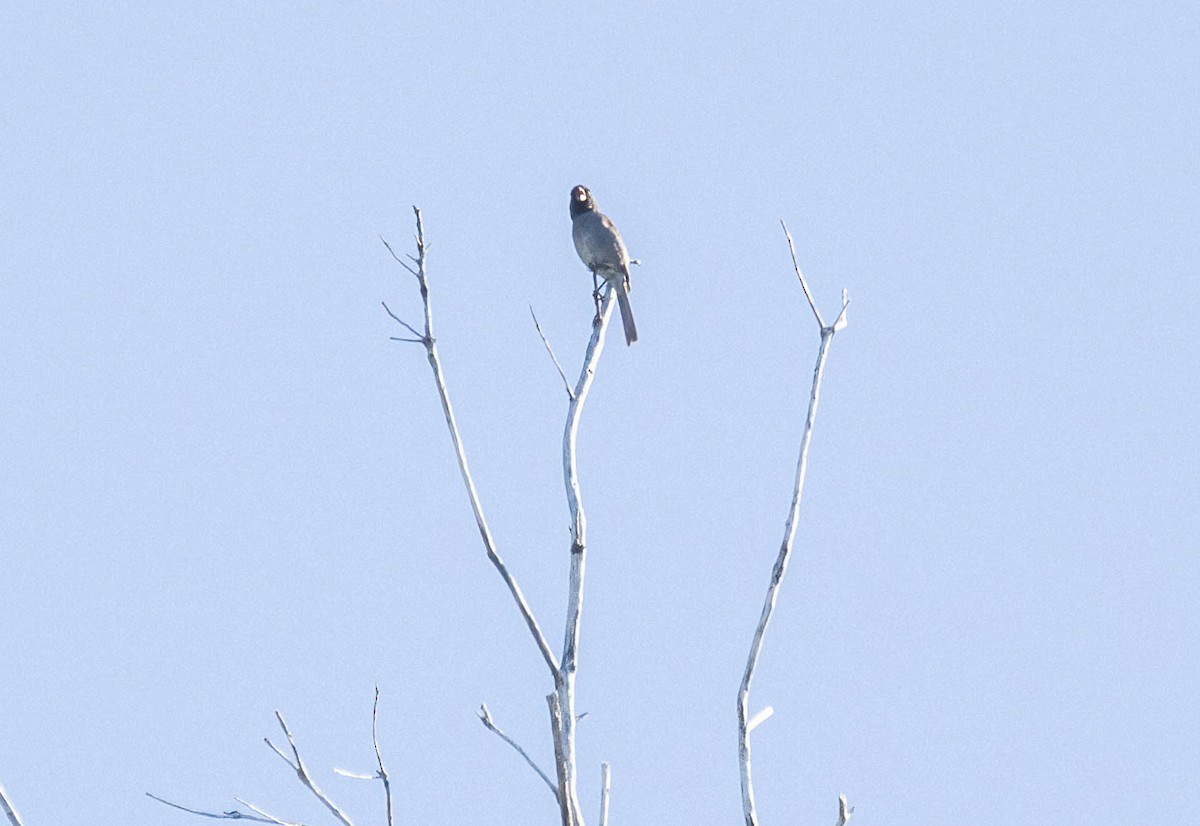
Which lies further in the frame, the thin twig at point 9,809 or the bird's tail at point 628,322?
the bird's tail at point 628,322

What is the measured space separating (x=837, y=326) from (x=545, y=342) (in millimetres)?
845

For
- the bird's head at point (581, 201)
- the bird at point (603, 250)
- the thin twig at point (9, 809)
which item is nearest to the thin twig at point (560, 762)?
the thin twig at point (9, 809)

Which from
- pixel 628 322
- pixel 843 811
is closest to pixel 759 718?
pixel 843 811

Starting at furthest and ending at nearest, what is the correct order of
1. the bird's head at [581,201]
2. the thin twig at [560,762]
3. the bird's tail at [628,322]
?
the bird's head at [581,201], the bird's tail at [628,322], the thin twig at [560,762]

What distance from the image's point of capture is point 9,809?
417cm

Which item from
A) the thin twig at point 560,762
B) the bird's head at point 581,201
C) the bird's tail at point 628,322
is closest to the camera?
the thin twig at point 560,762

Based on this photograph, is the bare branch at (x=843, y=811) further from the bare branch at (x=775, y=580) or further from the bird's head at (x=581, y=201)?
the bird's head at (x=581, y=201)

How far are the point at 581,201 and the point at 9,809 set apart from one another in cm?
709

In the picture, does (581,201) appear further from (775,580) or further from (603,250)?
(775,580)

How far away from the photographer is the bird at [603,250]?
980cm

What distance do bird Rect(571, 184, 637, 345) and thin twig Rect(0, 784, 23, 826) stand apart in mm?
5727

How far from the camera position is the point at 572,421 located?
16.3 ft

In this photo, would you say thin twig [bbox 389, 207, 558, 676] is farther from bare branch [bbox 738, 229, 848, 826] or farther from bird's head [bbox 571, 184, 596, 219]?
bird's head [bbox 571, 184, 596, 219]

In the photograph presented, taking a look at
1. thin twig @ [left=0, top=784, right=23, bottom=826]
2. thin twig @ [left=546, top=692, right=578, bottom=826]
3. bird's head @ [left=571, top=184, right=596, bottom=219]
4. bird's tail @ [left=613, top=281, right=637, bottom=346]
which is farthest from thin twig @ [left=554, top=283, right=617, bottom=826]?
bird's head @ [left=571, top=184, right=596, bottom=219]
